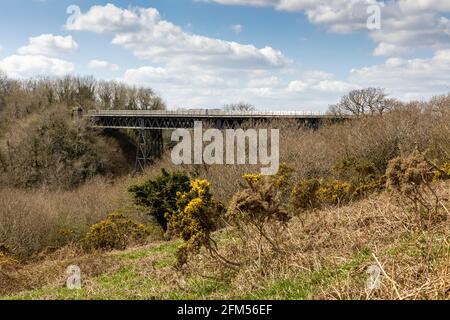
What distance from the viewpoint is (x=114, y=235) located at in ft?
74.1

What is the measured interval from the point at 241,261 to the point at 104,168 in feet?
190

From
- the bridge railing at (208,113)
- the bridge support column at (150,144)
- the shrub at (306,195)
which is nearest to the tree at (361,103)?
the bridge railing at (208,113)

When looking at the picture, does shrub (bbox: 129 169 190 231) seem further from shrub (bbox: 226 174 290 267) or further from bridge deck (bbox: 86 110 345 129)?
shrub (bbox: 226 174 290 267)

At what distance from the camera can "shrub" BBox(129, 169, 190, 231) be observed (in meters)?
27.8

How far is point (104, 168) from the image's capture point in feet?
212

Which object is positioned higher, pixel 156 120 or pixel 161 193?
pixel 156 120

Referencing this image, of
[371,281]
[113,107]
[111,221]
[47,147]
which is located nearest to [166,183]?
[111,221]

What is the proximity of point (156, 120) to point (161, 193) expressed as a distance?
143ft

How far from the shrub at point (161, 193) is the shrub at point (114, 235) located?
14.2 ft

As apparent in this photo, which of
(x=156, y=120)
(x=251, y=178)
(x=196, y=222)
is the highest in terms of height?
(x=156, y=120)

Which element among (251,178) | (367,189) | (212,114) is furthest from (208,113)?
(251,178)

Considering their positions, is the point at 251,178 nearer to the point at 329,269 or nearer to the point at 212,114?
the point at 329,269

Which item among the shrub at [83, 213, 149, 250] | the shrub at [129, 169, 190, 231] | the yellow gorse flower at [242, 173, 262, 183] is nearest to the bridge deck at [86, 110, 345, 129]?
the shrub at [129, 169, 190, 231]

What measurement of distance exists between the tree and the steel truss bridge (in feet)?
18.2
